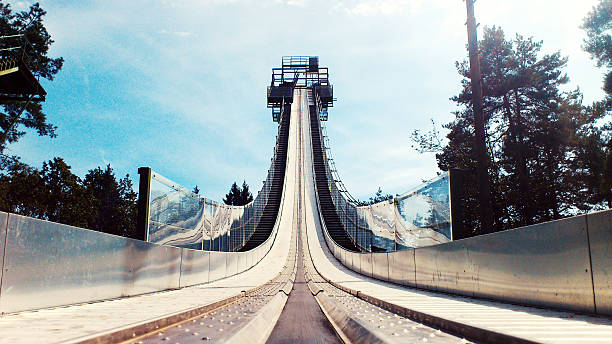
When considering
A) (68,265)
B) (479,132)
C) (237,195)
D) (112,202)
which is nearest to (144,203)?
(68,265)

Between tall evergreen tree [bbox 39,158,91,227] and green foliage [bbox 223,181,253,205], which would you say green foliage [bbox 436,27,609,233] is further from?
green foliage [bbox 223,181,253,205]

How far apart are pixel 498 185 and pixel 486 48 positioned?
457 inches

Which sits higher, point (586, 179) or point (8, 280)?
point (586, 179)

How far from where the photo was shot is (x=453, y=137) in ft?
122

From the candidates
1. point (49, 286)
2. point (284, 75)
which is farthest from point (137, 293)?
point (284, 75)

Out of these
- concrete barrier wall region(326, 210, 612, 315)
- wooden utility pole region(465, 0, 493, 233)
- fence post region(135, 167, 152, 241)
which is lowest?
concrete barrier wall region(326, 210, 612, 315)

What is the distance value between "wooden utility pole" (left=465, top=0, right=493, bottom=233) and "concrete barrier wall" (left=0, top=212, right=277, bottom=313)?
682 cm

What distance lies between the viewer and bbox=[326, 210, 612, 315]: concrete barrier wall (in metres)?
4.78

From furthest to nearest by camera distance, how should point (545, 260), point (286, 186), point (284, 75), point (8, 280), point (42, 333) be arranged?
point (284, 75)
point (286, 186)
point (545, 260)
point (8, 280)
point (42, 333)

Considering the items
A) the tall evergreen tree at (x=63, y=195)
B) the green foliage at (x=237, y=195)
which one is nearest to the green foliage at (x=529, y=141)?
the tall evergreen tree at (x=63, y=195)

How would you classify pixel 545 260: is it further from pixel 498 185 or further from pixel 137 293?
pixel 498 185

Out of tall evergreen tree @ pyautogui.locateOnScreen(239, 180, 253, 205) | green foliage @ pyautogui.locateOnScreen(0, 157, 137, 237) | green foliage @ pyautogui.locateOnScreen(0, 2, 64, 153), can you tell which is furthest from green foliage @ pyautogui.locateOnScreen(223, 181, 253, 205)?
green foliage @ pyautogui.locateOnScreen(0, 2, 64, 153)

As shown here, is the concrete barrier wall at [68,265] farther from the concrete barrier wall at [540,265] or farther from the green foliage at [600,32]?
the green foliage at [600,32]

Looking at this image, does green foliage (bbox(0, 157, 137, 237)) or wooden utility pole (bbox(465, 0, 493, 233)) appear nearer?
wooden utility pole (bbox(465, 0, 493, 233))
